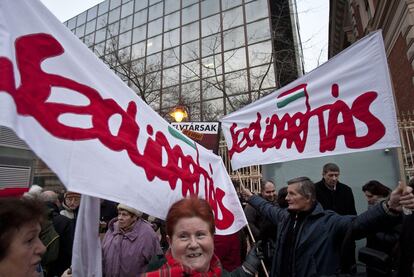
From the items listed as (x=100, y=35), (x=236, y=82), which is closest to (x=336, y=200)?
(x=236, y=82)

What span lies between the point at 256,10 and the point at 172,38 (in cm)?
658

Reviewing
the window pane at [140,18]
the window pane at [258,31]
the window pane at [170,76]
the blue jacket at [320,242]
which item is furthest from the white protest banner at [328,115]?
the window pane at [140,18]

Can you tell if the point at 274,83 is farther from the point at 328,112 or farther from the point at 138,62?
the point at 328,112

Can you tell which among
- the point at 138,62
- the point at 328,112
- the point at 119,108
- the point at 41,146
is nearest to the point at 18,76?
the point at 41,146

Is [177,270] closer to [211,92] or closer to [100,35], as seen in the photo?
[211,92]

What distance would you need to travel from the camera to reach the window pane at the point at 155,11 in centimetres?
2459

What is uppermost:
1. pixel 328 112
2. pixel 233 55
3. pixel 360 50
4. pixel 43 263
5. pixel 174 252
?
pixel 233 55

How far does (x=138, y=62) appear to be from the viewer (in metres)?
22.5

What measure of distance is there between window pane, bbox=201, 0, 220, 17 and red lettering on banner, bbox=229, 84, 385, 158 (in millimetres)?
20216

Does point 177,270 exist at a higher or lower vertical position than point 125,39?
lower

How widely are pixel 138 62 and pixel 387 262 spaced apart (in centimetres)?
2203

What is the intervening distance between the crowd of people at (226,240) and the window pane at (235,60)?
54.3ft

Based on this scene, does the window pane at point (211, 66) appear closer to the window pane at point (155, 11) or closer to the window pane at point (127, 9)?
the window pane at point (155, 11)

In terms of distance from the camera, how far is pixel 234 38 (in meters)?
20.7
